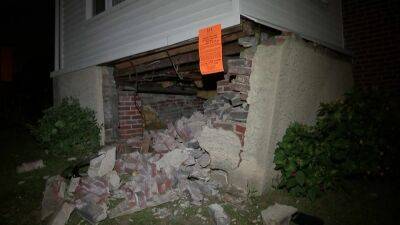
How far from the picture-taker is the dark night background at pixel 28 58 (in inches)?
535

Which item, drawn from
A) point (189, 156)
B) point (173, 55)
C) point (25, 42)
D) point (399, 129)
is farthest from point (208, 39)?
point (25, 42)

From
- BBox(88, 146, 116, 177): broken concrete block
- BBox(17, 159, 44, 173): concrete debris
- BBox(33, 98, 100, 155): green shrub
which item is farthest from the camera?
BBox(33, 98, 100, 155): green shrub

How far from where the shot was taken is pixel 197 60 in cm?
555

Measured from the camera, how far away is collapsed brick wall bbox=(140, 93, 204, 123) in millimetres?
8102

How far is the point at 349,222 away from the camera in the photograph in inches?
148

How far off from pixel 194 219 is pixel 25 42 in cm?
1581

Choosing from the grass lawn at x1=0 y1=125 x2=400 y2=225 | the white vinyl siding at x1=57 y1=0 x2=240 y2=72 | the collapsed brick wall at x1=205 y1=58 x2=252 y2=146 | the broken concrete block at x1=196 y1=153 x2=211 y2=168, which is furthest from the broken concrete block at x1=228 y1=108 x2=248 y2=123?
the white vinyl siding at x1=57 y1=0 x2=240 y2=72

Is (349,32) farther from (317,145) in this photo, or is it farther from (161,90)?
(161,90)

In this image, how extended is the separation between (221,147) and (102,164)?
7.33 ft

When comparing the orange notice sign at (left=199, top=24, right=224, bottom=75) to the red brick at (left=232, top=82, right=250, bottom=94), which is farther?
the red brick at (left=232, top=82, right=250, bottom=94)

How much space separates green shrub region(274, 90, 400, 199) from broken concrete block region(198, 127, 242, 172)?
0.67 meters

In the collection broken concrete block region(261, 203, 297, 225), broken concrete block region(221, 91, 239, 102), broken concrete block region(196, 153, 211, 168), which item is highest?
broken concrete block region(221, 91, 239, 102)

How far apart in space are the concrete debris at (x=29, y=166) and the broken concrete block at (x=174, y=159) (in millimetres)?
3058

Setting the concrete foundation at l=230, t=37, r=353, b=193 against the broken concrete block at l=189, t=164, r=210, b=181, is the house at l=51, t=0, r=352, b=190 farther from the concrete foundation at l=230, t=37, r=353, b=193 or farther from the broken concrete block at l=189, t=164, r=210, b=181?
the broken concrete block at l=189, t=164, r=210, b=181
